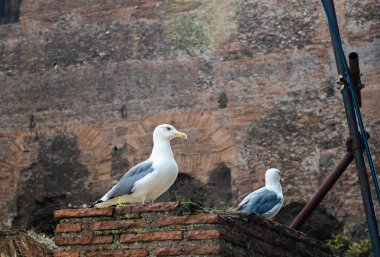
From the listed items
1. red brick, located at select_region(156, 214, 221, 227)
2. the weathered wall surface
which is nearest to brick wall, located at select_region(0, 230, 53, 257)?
red brick, located at select_region(156, 214, 221, 227)

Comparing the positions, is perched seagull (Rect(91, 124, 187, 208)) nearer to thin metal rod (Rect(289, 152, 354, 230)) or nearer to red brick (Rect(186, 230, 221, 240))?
red brick (Rect(186, 230, 221, 240))

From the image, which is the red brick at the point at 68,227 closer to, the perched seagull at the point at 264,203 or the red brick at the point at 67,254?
the red brick at the point at 67,254

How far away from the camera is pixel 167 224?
511 centimetres

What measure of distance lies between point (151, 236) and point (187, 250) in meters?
0.23

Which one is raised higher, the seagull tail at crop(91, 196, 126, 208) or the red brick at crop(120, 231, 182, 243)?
the seagull tail at crop(91, 196, 126, 208)

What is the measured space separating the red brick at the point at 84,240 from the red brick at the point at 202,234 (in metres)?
0.48

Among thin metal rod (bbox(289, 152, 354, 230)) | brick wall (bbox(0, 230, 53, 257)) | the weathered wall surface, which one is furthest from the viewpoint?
the weathered wall surface

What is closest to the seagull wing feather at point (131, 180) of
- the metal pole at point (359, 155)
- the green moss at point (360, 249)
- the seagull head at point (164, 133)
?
the seagull head at point (164, 133)

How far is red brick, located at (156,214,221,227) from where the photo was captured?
5055 millimetres

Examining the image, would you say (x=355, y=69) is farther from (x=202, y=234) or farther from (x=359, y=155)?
(x=202, y=234)

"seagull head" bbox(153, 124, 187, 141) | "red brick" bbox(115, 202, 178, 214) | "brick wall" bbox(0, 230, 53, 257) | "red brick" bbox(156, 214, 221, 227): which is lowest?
"brick wall" bbox(0, 230, 53, 257)

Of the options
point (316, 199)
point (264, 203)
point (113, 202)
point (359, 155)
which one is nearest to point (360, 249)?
point (316, 199)

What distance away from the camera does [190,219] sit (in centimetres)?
509

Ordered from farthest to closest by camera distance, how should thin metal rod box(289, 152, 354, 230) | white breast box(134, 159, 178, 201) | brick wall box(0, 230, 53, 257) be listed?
thin metal rod box(289, 152, 354, 230) → brick wall box(0, 230, 53, 257) → white breast box(134, 159, 178, 201)
